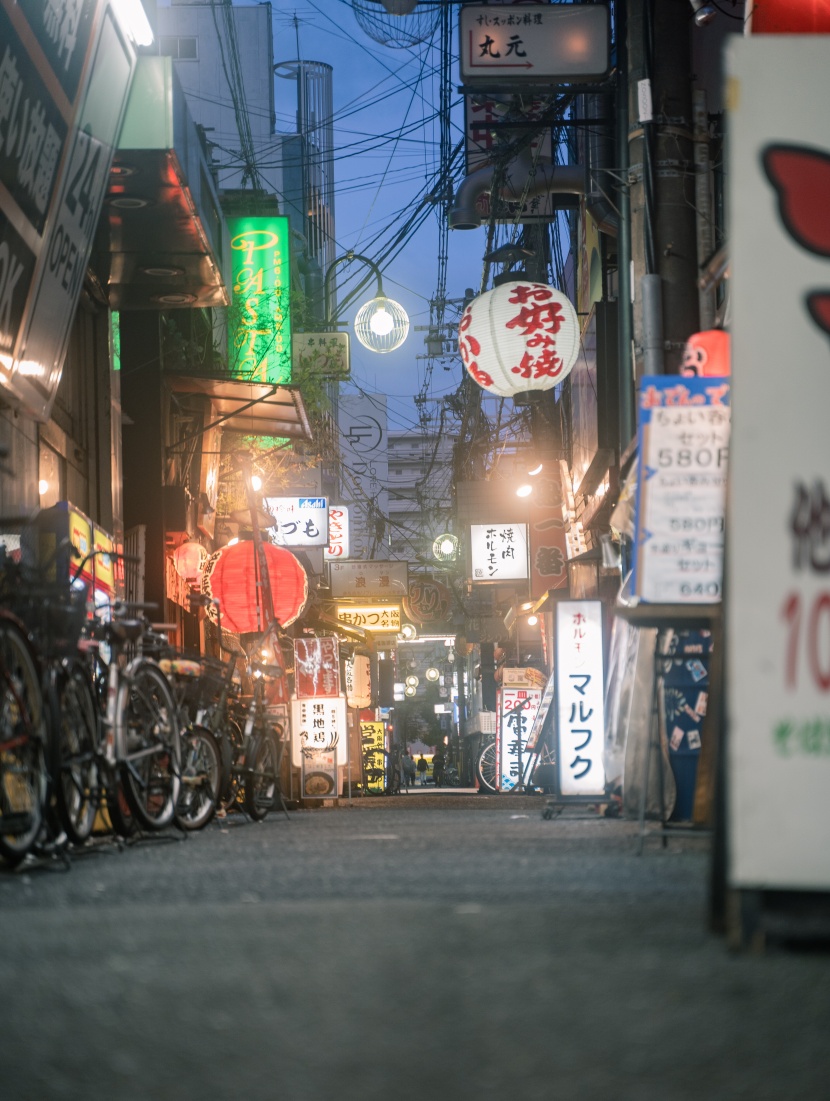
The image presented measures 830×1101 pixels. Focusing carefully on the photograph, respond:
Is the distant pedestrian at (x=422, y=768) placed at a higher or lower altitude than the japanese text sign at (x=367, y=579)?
lower

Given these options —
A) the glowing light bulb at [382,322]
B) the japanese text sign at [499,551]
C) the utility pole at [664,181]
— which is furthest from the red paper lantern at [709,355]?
the japanese text sign at [499,551]

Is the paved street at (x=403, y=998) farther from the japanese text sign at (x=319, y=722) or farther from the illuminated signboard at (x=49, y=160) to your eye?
the japanese text sign at (x=319, y=722)

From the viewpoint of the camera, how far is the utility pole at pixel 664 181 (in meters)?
12.5

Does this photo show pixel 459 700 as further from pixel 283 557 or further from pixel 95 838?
pixel 95 838

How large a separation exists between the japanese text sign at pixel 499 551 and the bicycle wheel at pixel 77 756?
817 inches

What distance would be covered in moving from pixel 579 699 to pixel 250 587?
5.48 meters

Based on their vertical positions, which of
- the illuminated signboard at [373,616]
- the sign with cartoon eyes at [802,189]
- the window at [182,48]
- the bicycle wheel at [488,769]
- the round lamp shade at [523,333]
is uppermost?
the window at [182,48]

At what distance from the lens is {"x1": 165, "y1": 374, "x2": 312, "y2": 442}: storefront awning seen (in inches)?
764

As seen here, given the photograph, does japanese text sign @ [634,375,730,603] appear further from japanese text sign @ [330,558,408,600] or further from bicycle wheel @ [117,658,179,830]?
japanese text sign @ [330,558,408,600]

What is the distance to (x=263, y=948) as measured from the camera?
3.64 meters

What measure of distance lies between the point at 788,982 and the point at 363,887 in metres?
2.42

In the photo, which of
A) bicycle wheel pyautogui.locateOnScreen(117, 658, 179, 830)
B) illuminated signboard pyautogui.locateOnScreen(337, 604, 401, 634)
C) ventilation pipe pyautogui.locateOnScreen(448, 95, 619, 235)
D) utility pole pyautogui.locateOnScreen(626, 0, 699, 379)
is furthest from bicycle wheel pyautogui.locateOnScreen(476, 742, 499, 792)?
bicycle wheel pyautogui.locateOnScreen(117, 658, 179, 830)

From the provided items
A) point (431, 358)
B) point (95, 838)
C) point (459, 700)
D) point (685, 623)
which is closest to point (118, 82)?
point (95, 838)

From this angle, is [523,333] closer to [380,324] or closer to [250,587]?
[250,587]
